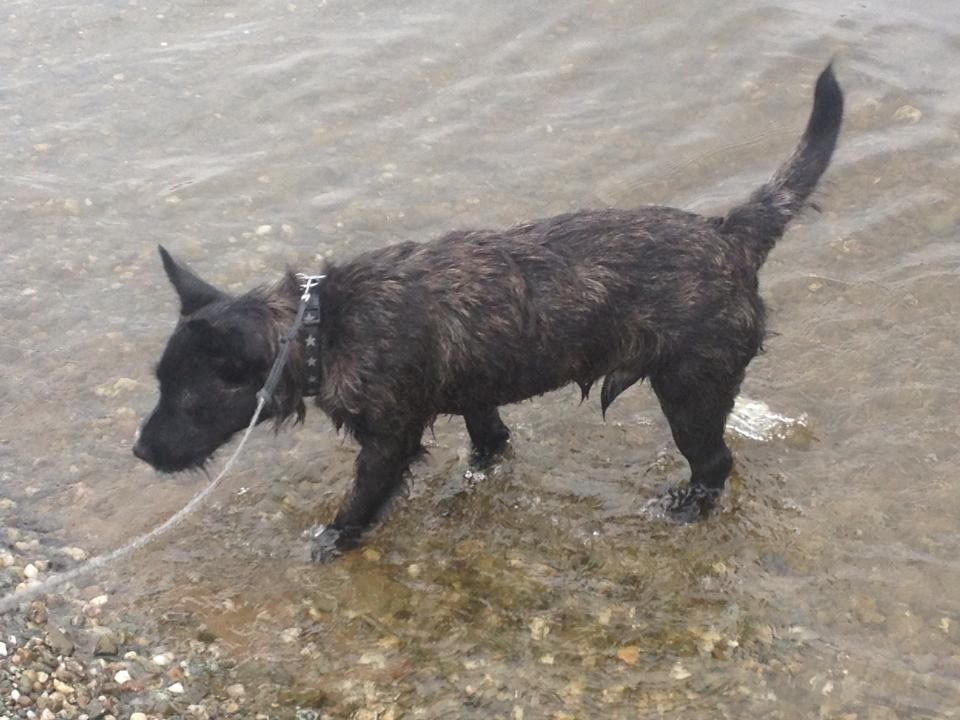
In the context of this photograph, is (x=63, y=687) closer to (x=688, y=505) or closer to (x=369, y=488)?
(x=369, y=488)

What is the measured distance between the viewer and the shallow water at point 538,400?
5.81 metres

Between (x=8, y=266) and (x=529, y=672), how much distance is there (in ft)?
19.1

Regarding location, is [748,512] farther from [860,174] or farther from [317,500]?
[860,174]

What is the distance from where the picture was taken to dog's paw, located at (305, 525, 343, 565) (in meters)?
6.36

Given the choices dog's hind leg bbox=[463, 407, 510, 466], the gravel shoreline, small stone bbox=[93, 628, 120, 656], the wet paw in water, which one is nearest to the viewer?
the gravel shoreline

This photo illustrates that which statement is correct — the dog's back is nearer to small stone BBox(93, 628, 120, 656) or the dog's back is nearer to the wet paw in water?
the wet paw in water

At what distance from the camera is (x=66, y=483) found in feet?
22.6

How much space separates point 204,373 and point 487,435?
208cm

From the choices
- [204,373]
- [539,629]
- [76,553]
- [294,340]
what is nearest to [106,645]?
[76,553]

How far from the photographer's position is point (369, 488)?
6051mm

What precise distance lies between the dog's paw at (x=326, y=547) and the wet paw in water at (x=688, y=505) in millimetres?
1957

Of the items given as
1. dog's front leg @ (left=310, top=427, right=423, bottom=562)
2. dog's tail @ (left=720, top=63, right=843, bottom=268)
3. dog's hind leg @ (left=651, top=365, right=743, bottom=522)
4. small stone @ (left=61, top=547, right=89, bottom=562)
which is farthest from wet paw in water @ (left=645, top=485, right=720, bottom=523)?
small stone @ (left=61, top=547, right=89, bottom=562)

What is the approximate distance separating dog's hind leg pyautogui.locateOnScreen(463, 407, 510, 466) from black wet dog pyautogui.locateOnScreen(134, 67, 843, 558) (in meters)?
0.77

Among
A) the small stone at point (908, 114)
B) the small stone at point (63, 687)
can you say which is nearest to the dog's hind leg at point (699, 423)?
the small stone at point (63, 687)
